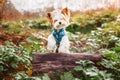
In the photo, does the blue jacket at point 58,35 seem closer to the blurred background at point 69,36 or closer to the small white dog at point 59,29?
the small white dog at point 59,29

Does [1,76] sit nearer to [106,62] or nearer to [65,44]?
[65,44]

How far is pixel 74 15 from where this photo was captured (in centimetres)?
982

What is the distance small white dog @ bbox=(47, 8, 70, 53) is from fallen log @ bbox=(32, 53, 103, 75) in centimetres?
15

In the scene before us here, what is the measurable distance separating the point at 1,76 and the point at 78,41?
289 centimetres

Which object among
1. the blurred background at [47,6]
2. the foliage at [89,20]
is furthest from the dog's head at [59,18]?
the blurred background at [47,6]

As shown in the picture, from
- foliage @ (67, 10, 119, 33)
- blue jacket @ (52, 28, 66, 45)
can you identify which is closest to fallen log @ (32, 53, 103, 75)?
blue jacket @ (52, 28, 66, 45)

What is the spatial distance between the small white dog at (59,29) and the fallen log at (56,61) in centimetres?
15

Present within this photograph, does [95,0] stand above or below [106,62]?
above

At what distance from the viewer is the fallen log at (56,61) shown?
12.0 ft

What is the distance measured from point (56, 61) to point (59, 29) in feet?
1.18

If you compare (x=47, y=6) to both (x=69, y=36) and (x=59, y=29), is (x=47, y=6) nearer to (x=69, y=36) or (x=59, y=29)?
(x=69, y=36)

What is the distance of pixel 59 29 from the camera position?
12.8 ft

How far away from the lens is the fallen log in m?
3.66

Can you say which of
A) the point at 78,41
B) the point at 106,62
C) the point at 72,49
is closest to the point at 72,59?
the point at 106,62
